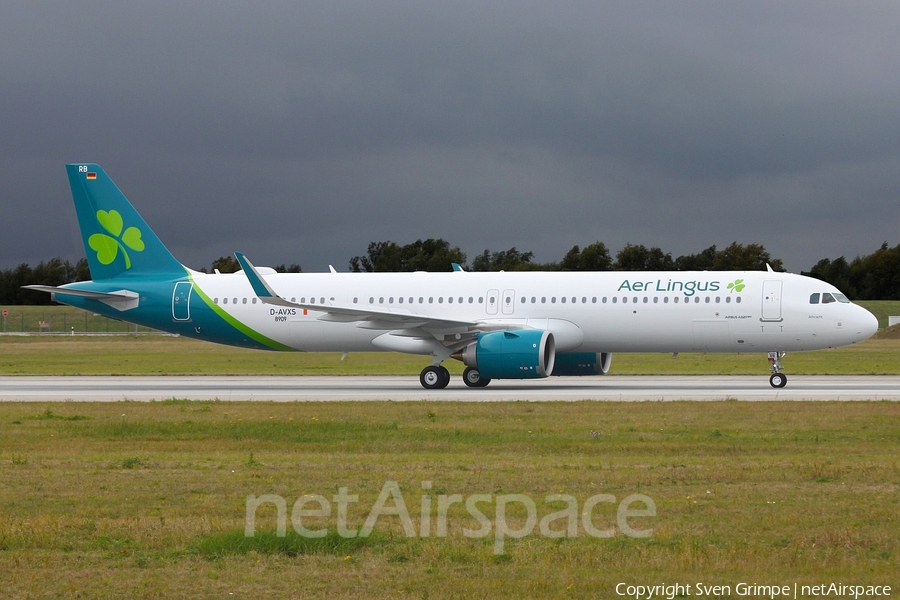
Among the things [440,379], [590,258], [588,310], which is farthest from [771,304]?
[590,258]

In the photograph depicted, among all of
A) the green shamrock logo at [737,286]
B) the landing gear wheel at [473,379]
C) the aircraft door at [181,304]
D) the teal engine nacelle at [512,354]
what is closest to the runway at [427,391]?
the landing gear wheel at [473,379]

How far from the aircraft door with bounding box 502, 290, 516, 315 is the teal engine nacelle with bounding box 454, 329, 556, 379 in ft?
6.92

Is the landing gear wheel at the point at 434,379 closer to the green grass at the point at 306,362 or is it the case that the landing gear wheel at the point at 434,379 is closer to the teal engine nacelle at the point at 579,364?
the teal engine nacelle at the point at 579,364

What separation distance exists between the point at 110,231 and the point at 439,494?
2534 cm

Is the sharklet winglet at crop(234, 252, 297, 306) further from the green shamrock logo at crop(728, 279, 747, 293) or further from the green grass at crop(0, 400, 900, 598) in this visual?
the green shamrock logo at crop(728, 279, 747, 293)

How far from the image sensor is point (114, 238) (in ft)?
111

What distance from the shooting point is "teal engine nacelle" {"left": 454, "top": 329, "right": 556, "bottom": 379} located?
2802 cm

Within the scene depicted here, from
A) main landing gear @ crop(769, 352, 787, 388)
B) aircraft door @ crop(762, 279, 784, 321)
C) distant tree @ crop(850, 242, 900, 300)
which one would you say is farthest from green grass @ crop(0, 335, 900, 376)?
distant tree @ crop(850, 242, 900, 300)

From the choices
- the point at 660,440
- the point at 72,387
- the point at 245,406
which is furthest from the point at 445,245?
the point at 660,440

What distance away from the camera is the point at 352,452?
15273 millimetres

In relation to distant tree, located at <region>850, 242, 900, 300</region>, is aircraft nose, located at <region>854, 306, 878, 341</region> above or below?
below

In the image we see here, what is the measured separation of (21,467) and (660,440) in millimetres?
8865

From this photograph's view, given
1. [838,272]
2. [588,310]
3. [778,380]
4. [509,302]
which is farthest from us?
[838,272]

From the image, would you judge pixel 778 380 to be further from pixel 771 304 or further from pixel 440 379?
pixel 440 379
